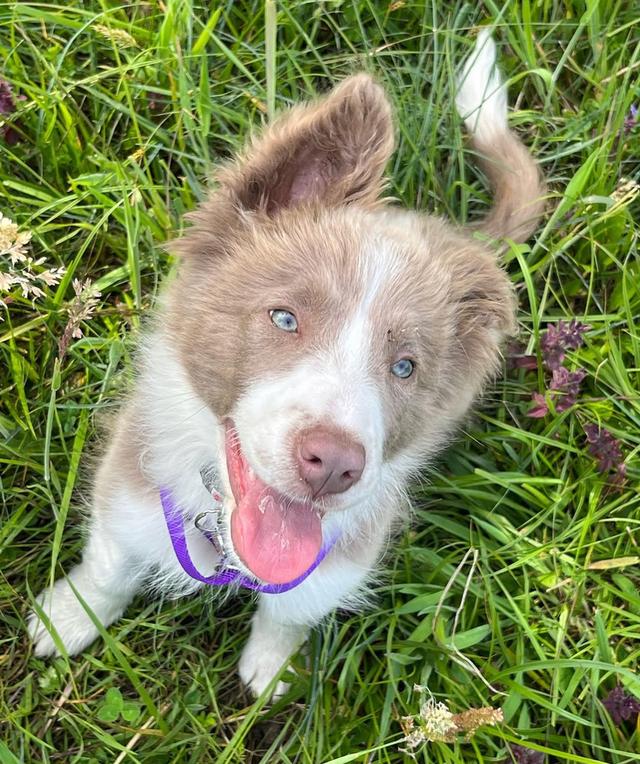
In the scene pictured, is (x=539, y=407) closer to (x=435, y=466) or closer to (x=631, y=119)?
(x=435, y=466)

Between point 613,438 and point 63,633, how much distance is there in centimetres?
265

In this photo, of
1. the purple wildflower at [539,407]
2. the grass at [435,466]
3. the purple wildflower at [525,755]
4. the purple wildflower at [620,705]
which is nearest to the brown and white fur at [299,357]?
the grass at [435,466]

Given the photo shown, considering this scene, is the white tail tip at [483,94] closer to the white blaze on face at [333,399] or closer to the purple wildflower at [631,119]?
the purple wildflower at [631,119]

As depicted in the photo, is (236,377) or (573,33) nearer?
(236,377)

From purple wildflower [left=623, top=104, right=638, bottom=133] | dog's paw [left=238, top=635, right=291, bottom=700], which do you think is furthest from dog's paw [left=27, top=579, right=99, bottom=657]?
purple wildflower [left=623, top=104, right=638, bottom=133]

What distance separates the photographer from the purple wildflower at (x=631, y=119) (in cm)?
418

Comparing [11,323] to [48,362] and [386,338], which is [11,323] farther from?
[386,338]

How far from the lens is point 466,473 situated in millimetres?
3918

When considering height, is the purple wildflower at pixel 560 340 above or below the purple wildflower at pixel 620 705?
above

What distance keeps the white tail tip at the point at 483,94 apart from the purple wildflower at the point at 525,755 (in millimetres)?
2774

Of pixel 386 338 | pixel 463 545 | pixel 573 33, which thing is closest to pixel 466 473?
pixel 463 545

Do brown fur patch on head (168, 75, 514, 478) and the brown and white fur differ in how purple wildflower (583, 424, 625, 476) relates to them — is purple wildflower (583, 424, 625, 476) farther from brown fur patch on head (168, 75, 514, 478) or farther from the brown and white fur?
brown fur patch on head (168, 75, 514, 478)

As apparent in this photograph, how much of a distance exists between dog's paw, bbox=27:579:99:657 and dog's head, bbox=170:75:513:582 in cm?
131

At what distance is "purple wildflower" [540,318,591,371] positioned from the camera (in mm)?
3689
